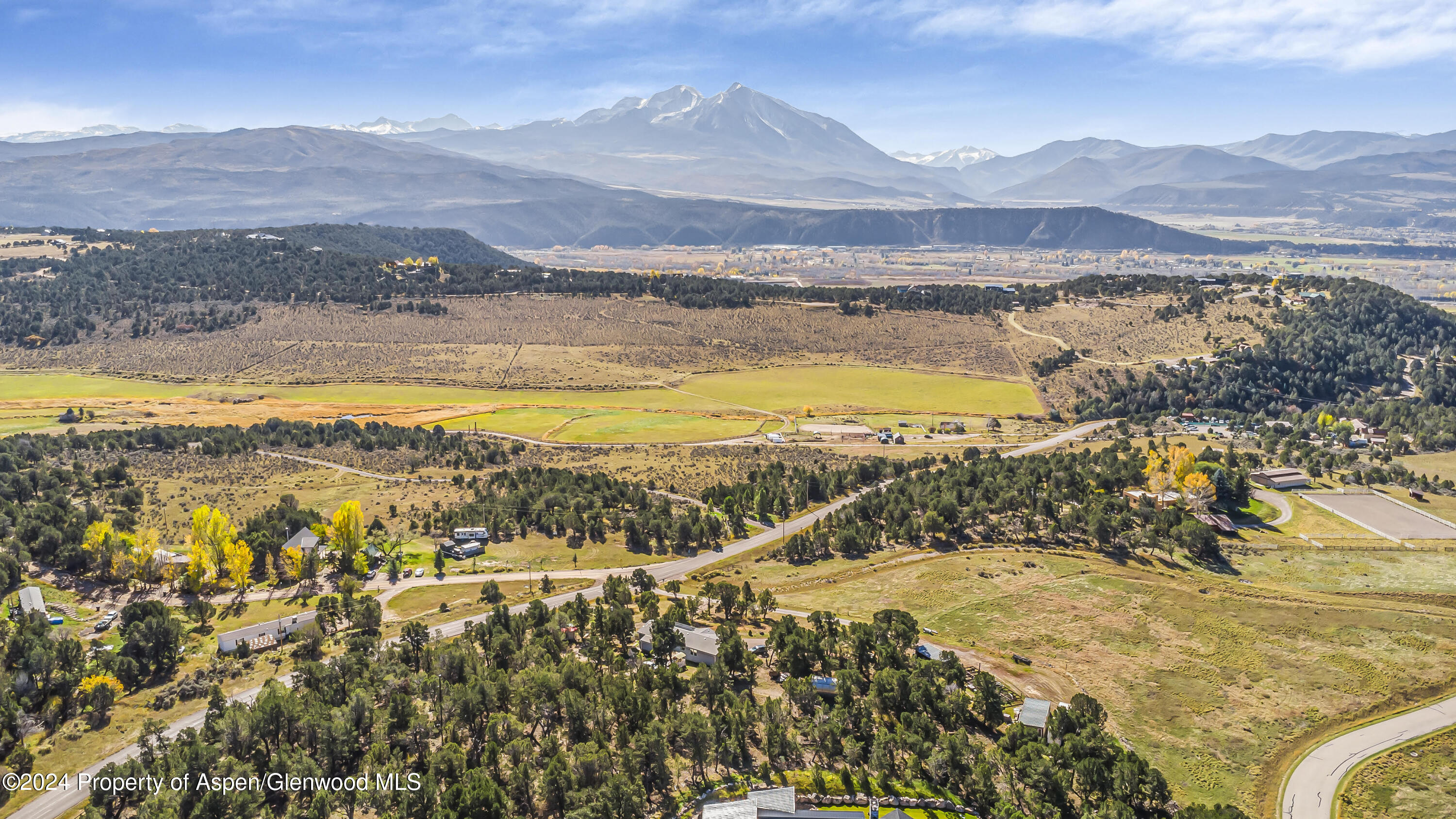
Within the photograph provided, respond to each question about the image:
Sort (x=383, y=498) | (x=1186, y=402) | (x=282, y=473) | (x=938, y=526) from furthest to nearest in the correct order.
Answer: (x=1186, y=402)
(x=282, y=473)
(x=383, y=498)
(x=938, y=526)

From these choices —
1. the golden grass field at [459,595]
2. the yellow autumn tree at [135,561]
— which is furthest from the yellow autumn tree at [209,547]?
the golden grass field at [459,595]

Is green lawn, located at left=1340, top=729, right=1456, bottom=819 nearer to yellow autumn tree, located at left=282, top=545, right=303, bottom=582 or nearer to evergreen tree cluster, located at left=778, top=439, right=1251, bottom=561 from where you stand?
evergreen tree cluster, located at left=778, top=439, right=1251, bottom=561

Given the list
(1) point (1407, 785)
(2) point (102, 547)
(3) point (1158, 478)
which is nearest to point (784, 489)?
(3) point (1158, 478)

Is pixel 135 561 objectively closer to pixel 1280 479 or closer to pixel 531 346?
pixel 1280 479

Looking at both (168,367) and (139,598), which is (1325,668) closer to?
(139,598)

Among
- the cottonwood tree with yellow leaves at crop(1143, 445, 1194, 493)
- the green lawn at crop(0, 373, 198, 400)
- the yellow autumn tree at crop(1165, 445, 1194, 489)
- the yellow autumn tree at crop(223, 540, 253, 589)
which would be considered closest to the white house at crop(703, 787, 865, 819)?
the yellow autumn tree at crop(223, 540, 253, 589)

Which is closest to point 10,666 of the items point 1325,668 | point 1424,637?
point 1325,668

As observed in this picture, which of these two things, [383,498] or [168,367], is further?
[168,367]

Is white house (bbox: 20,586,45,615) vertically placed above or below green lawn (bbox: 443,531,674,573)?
above
